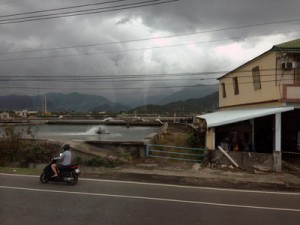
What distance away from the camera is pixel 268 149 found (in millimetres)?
19594

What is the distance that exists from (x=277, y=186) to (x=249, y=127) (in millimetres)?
8924

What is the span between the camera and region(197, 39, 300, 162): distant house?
15516 mm

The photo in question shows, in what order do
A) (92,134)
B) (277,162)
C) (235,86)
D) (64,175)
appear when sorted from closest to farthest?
(64,175) < (277,162) < (235,86) < (92,134)

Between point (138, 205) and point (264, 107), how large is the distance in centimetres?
1240

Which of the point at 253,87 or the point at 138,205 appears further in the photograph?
the point at 253,87

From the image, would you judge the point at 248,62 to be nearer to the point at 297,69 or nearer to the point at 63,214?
the point at 297,69

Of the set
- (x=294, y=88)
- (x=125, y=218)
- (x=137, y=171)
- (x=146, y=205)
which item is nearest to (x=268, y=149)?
(x=294, y=88)

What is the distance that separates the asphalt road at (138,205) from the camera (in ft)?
22.2

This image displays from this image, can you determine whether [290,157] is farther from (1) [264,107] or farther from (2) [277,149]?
(2) [277,149]

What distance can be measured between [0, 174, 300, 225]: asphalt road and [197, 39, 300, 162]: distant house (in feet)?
21.0

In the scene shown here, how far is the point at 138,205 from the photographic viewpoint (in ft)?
26.2

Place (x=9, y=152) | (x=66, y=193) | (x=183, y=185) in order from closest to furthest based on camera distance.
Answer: (x=66, y=193) → (x=183, y=185) → (x=9, y=152)

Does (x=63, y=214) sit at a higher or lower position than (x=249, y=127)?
lower

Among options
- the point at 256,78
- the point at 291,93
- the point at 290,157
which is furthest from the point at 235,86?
the point at 291,93
